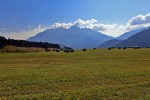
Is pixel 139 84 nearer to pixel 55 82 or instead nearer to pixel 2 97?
pixel 55 82

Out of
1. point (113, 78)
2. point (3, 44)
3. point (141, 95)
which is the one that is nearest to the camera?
point (141, 95)

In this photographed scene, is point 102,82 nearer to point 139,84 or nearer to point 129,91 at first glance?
point 139,84

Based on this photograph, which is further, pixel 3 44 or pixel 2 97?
pixel 3 44

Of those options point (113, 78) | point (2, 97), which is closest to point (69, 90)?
point (2, 97)

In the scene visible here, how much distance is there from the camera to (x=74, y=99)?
2386 centimetres

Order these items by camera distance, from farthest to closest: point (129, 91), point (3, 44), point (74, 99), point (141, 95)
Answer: point (3, 44) → point (129, 91) → point (141, 95) → point (74, 99)

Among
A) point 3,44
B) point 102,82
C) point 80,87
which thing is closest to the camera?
point 80,87

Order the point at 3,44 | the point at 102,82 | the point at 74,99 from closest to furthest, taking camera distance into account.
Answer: the point at 74,99, the point at 102,82, the point at 3,44

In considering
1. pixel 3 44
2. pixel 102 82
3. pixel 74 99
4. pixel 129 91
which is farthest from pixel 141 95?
pixel 3 44

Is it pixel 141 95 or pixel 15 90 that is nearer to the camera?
pixel 141 95

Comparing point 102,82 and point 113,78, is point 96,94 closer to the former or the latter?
point 102,82

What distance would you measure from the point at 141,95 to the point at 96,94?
3.67 metres

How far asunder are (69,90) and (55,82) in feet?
19.7

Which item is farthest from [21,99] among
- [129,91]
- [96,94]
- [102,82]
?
[102,82]
